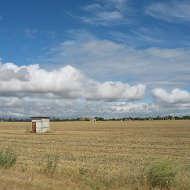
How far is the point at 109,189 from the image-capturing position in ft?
44.5

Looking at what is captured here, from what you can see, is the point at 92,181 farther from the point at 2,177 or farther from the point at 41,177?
the point at 2,177

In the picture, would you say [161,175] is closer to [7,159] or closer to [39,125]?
[7,159]

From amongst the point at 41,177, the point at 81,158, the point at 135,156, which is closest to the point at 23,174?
the point at 41,177

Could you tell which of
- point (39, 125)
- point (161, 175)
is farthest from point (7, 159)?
point (39, 125)

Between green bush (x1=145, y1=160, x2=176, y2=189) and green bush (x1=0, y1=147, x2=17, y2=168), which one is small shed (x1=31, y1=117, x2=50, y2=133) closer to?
green bush (x1=0, y1=147, x2=17, y2=168)

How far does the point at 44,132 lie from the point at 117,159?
116 feet

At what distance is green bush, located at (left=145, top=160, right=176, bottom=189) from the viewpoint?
14.0 m

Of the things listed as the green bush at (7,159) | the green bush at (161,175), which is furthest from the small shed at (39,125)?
the green bush at (161,175)

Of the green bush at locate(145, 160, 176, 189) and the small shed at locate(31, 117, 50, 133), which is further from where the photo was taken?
the small shed at locate(31, 117, 50, 133)

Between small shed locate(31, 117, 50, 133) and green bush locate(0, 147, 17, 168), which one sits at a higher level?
small shed locate(31, 117, 50, 133)

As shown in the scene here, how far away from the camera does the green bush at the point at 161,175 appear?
14008 millimetres

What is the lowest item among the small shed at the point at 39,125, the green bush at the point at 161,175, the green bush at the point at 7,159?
the green bush at the point at 161,175

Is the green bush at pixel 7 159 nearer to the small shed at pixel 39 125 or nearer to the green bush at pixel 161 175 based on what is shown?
the green bush at pixel 161 175

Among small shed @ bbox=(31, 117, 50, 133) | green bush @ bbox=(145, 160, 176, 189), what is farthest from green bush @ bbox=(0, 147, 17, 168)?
small shed @ bbox=(31, 117, 50, 133)
